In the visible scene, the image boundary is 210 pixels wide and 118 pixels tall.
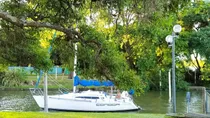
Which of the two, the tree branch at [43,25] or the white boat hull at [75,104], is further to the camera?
the white boat hull at [75,104]

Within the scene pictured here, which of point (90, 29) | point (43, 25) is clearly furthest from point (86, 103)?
point (43, 25)

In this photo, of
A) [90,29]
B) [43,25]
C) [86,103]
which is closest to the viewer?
[43,25]

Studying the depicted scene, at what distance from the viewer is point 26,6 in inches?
225

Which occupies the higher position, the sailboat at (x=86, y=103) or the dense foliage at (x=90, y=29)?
the dense foliage at (x=90, y=29)

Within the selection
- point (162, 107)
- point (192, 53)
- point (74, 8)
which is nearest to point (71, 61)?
point (74, 8)

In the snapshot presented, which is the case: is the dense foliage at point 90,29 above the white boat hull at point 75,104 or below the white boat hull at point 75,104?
above

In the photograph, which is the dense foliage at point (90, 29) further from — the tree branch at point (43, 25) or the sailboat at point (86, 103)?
the sailboat at point (86, 103)

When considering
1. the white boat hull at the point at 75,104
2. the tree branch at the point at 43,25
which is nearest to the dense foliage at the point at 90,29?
the tree branch at the point at 43,25

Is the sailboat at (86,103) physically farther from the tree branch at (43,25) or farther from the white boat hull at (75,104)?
the tree branch at (43,25)

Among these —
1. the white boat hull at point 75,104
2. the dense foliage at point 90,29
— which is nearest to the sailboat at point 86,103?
the white boat hull at point 75,104

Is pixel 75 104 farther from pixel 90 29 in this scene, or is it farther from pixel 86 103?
pixel 90 29

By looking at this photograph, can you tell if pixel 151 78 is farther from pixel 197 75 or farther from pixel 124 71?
pixel 124 71

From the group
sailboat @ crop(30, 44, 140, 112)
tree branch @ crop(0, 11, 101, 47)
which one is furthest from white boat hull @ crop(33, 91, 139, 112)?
tree branch @ crop(0, 11, 101, 47)

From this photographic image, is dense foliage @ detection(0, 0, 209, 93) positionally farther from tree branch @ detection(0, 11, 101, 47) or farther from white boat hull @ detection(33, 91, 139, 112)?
white boat hull @ detection(33, 91, 139, 112)
